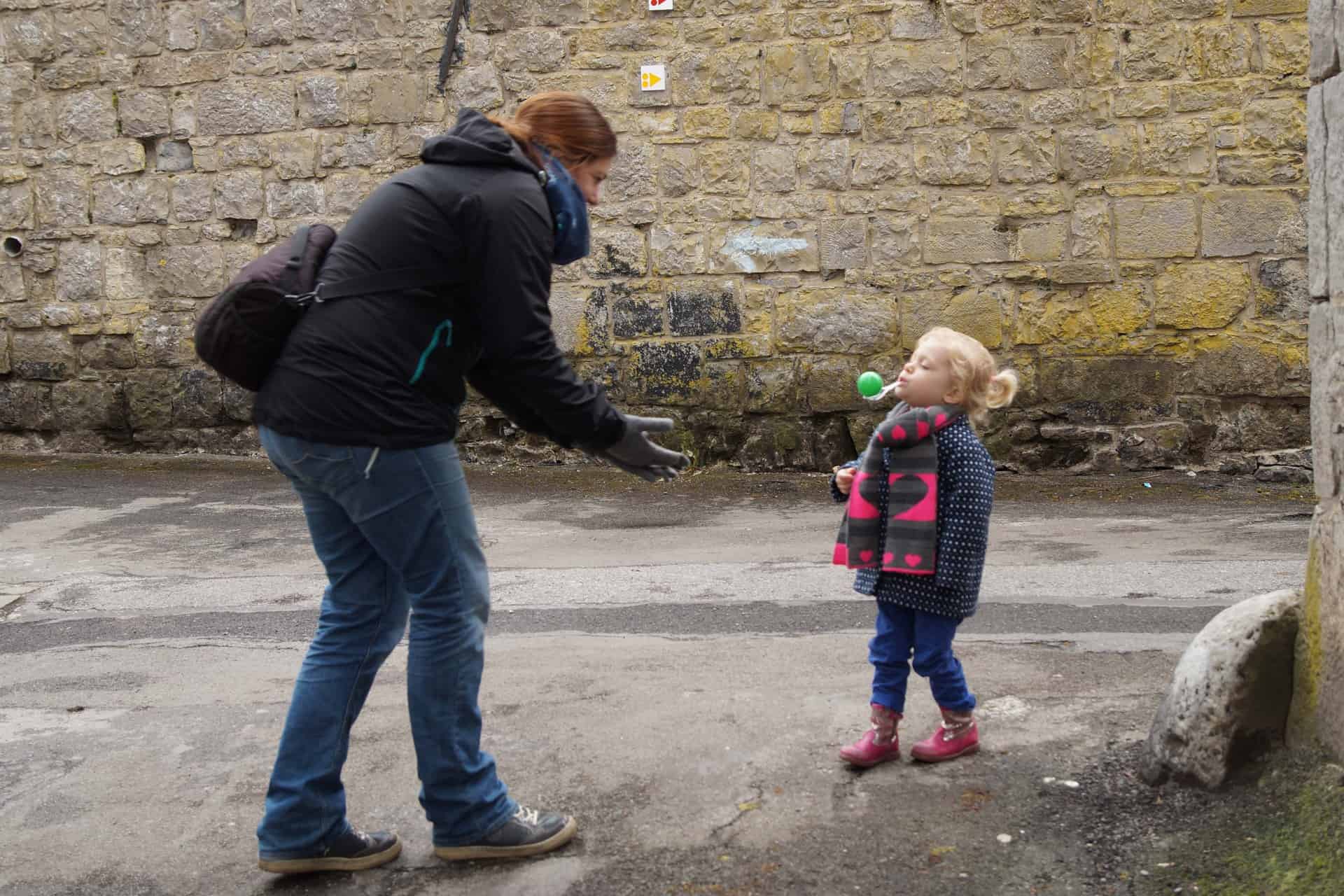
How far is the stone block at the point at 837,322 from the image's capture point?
837 cm

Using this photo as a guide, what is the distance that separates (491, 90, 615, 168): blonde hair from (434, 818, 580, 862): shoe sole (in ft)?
4.76

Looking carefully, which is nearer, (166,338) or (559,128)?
(559,128)

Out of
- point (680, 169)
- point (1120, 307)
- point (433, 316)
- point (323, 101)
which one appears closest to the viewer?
point (433, 316)

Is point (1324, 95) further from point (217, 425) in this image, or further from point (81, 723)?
point (217, 425)

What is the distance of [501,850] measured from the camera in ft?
9.77

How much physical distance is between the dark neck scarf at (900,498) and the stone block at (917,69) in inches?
204

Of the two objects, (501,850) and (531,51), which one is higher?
(531,51)

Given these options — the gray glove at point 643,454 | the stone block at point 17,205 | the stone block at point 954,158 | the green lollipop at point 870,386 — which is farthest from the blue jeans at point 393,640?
the stone block at point 17,205

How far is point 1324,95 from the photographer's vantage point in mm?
2840

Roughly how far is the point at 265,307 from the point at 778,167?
19.6 feet

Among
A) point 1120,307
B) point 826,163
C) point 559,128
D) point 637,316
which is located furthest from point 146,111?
point 559,128

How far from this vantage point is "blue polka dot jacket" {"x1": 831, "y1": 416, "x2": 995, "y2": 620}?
10.9ft

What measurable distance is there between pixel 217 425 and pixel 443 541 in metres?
6.95

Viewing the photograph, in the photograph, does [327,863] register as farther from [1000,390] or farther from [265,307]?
[1000,390]
